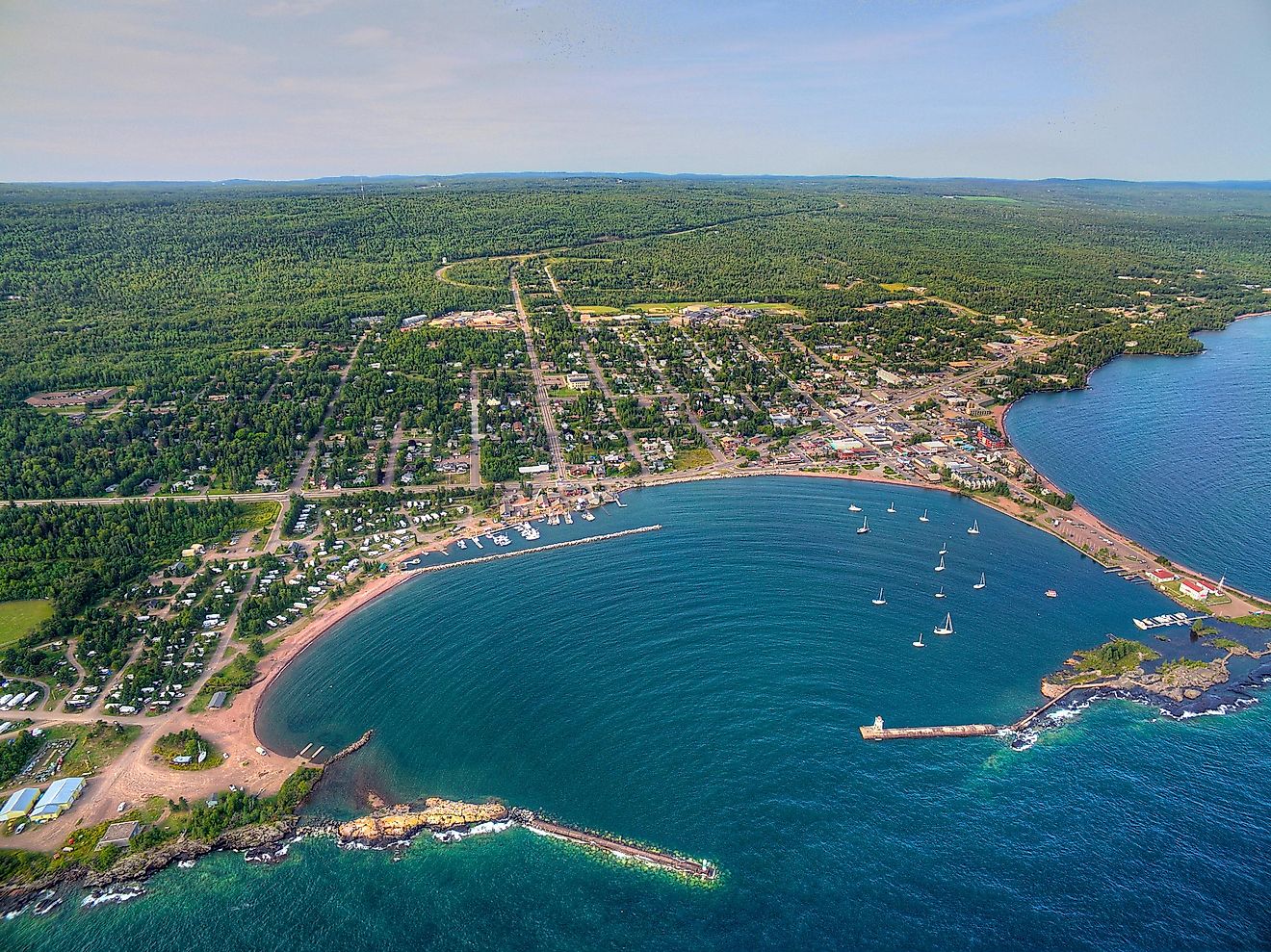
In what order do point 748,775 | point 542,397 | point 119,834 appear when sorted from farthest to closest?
1. point 542,397
2. point 748,775
3. point 119,834

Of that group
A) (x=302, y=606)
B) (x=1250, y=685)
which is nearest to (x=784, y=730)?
(x=1250, y=685)


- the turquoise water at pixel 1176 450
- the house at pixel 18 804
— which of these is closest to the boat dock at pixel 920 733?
the turquoise water at pixel 1176 450

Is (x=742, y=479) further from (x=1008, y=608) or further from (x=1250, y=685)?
(x=1250, y=685)

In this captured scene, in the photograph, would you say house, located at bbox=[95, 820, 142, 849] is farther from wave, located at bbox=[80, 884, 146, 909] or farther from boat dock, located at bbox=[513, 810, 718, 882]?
boat dock, located at bbox=[513, 810, 718, 882]

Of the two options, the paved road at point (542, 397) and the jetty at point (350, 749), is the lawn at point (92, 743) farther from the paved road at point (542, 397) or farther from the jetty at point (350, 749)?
the paved road at point (542, 397)

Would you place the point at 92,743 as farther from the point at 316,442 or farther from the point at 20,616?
the point at 316,442

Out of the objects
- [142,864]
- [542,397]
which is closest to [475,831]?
[142,864]

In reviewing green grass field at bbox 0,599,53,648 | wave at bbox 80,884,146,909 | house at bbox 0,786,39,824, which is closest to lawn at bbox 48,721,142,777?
house at bbox 0,786,39,824
